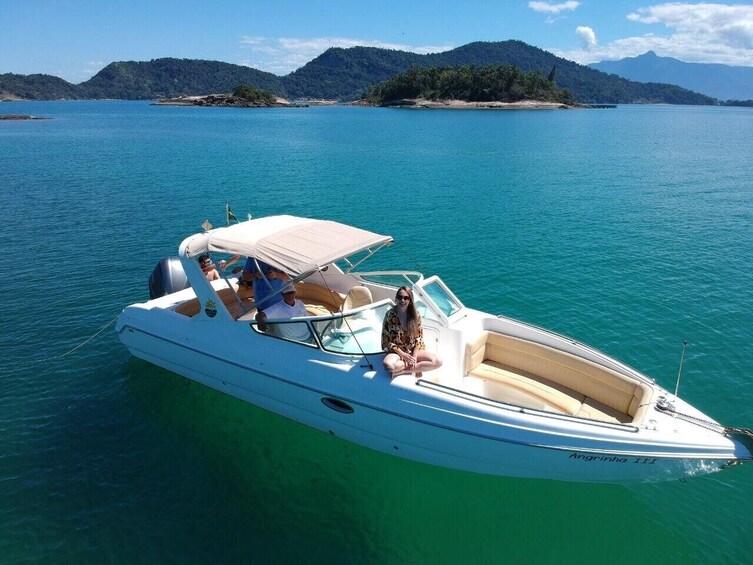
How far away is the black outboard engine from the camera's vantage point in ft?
37.7

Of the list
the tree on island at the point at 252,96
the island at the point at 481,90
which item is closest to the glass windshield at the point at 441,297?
the island at the point at 481,90

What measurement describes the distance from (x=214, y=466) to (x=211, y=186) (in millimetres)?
25467

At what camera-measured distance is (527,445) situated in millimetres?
7047

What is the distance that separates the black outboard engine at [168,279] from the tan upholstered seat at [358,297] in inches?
174

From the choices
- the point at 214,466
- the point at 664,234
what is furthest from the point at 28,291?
the point at 664,234

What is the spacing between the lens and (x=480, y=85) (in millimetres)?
150250

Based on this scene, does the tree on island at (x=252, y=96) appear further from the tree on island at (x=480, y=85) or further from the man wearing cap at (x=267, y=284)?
the man wearing cap at (x=267, y=284)

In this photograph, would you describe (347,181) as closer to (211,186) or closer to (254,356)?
(211,186)

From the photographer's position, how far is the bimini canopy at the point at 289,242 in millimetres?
8242

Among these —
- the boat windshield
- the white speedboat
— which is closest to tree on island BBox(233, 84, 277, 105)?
the white speedboat

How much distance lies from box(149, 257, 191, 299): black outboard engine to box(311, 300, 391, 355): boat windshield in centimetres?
486

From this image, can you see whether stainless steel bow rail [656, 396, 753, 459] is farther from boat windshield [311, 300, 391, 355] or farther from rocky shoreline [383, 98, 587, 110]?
rocky shoreline [383, 98, 587, 110]

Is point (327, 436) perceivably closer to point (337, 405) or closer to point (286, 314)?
point (337, 405)

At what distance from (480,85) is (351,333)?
15780 cm
